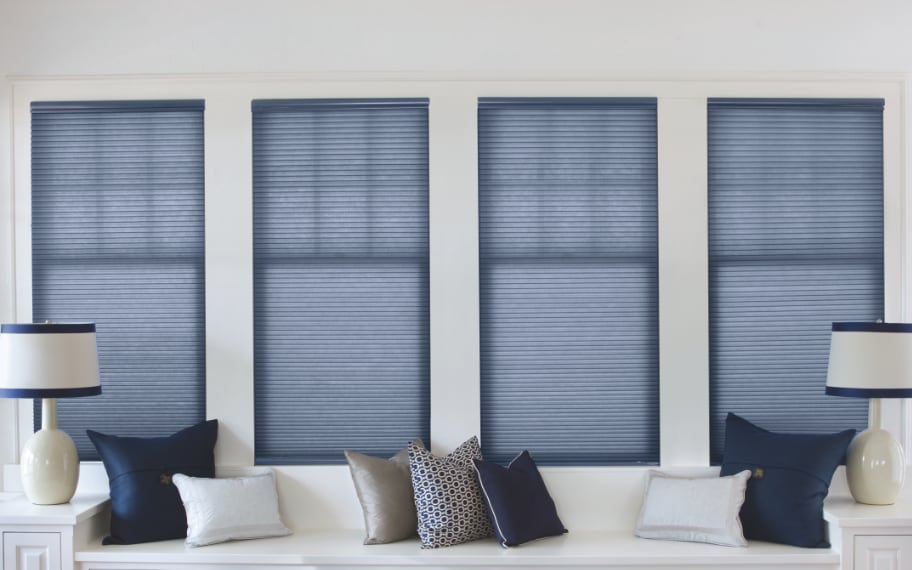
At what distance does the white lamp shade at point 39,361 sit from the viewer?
154 inches

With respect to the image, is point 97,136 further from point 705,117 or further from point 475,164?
point 705,117

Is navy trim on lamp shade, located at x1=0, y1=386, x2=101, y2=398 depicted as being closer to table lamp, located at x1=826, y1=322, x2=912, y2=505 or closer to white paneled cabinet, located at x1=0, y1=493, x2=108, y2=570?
white paneled cabinet, located at x1=0, y1=493, x2=108, y2=570

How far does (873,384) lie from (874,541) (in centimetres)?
70

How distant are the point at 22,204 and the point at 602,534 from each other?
11.1 feet

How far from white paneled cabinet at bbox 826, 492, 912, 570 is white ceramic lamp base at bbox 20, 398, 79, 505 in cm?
352

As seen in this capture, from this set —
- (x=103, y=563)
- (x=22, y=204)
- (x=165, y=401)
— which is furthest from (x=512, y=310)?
(x=22, y=204)

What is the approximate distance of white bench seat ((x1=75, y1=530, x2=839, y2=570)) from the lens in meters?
3.83

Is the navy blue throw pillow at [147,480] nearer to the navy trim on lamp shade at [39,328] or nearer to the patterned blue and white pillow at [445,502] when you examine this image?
the navy trim on lamp shade at [39,328]

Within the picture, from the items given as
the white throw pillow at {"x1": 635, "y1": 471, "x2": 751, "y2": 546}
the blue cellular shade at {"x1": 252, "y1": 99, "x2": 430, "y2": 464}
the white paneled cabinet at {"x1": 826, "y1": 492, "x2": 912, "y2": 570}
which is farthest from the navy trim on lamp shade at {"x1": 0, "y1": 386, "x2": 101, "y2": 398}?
the white paneled cabinet at {"x1": 826, "y1": 492, "x2": 912, "y2": 570}

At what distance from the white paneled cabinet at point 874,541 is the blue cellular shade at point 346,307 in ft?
6.62

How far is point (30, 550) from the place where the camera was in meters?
3.89

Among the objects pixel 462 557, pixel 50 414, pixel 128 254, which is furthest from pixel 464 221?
pixel 50 414

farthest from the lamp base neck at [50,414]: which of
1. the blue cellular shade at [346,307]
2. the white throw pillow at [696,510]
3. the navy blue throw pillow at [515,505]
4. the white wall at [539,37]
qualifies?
the white throw pillow at [696,510]

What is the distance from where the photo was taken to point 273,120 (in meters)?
4.44
